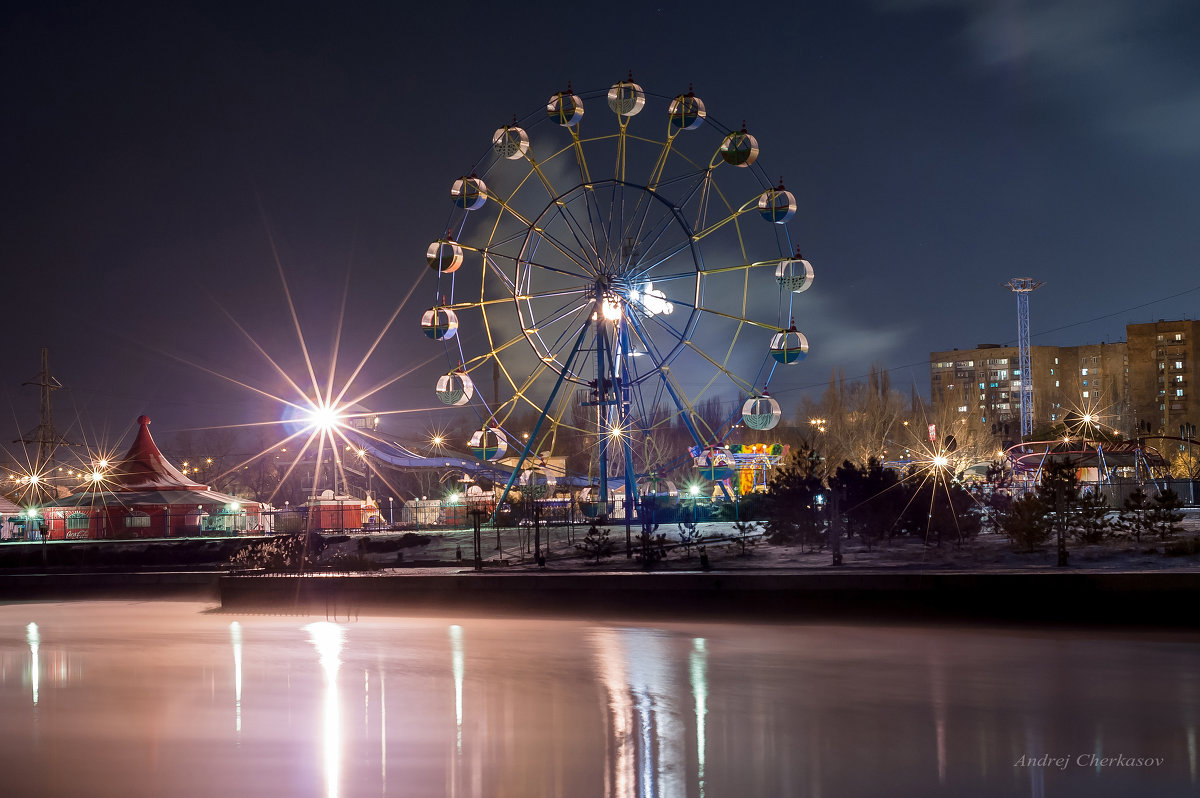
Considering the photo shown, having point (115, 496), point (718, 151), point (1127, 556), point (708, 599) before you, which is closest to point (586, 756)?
point (708, 599)

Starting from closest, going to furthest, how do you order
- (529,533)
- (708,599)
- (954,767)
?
(954,767), (708,599), (529,533)

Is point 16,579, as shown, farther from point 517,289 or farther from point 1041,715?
point 1041,715

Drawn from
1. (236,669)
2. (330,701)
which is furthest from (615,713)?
(236,669)

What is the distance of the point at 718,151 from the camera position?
31.3m

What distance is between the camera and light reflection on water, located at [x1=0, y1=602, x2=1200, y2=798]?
7227mm

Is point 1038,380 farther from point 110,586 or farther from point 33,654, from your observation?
point 33,654

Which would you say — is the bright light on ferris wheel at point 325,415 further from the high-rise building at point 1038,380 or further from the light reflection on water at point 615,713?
the high-rise building at point 1038,380

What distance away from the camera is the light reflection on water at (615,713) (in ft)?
23.7

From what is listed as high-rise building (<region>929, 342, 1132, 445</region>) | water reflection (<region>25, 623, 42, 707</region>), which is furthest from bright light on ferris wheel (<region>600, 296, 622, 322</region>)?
high-rise building (<region>929, 342, 1132, 445</region>)

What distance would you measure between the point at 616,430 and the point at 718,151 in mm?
8846
